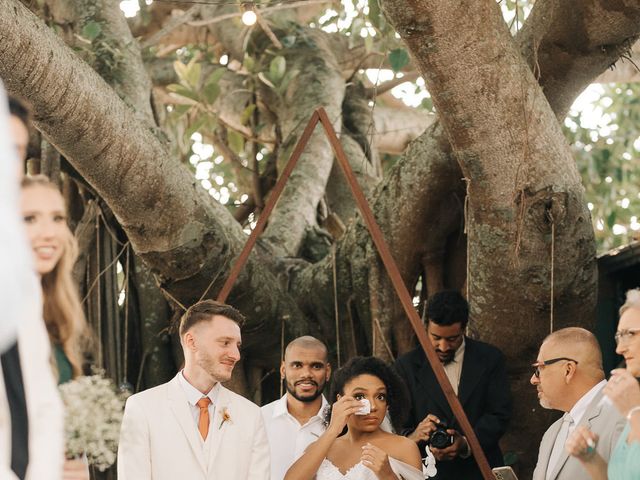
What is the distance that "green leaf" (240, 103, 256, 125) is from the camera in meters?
8.13

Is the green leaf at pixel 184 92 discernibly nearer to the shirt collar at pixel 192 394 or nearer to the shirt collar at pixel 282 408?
the shirt collar at pixel 282 408

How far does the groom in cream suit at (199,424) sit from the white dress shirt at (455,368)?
41.1 inches

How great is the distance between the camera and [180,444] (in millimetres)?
4367

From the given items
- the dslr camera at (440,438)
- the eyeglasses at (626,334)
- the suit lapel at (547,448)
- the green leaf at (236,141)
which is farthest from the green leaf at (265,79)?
the eyeglasses at (626,334)

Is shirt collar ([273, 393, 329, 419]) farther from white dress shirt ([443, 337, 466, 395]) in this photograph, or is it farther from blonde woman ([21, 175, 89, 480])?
blonde woman ([21, 175, 89, 480])

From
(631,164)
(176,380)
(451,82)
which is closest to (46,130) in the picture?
(176,380)

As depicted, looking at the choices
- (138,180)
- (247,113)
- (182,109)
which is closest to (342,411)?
(138,180)

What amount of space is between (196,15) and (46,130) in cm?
372

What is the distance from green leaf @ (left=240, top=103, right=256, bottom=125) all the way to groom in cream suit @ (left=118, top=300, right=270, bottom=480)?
375cm

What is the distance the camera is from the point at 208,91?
714 cm

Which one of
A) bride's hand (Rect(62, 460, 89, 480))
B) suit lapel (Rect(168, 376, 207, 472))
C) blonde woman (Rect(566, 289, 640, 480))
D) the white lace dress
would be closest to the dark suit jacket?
the white lace dress

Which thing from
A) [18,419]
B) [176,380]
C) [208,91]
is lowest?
[18,419]

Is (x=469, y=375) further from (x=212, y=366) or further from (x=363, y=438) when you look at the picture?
(x=212, y=366)

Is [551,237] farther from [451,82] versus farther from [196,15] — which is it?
[196,15]
